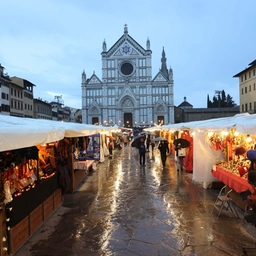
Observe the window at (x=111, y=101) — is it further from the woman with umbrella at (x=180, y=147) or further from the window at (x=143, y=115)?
the woman with umbrella at (x=180, y=147)

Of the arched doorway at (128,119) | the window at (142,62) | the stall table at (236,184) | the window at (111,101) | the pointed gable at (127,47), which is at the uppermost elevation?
the pointed gable at (127,47)

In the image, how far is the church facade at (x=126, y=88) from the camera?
204ft

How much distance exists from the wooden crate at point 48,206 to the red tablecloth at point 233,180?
478 centimetres

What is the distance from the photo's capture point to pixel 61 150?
8.93 metres

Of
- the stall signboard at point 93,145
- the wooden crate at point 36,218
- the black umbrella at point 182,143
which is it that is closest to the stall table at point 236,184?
the black umbrella at point 182,143

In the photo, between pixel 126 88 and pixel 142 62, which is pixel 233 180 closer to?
pixel 126 88

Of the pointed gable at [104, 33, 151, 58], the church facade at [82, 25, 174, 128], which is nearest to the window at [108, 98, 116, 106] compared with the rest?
the church facade at [82, 25, 174, 128]

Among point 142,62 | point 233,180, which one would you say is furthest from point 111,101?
point 233,180

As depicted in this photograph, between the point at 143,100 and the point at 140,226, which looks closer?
the point at 140,226

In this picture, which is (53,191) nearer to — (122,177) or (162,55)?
(122,177)

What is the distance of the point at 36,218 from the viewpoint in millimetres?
6320

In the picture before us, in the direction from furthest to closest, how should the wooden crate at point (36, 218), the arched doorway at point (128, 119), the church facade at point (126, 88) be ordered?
the arched doorway at point (128, 119) < the church facade at point (126, 88) < the wooden crate at point (36, 218)

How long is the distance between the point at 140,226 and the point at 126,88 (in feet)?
188

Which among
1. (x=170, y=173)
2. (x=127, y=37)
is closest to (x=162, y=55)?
(x=127, y=37)
